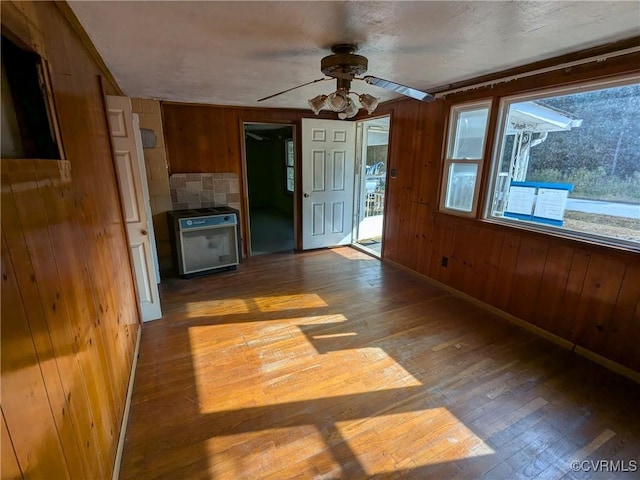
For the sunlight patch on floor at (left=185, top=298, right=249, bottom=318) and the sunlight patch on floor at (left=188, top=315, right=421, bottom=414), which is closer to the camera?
the sunlight patch on floor at (left=188, top=315, right=421, bottom=414)

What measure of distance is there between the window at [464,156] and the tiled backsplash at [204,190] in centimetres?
276

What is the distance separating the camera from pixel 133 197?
2.52m

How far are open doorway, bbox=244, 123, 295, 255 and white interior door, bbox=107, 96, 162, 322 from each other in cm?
304

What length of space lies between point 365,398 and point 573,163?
2.30m

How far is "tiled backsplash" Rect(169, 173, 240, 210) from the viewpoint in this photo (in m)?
4.00

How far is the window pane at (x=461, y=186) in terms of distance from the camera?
3080mm

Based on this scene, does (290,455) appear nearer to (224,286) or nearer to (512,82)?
(224,286)

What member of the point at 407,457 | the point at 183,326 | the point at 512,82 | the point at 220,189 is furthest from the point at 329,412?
the point at 220,189

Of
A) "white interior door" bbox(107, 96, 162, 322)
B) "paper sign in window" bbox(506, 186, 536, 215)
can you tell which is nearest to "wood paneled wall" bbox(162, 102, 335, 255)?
"white interior door" bbox(107, 96, 162, 322)

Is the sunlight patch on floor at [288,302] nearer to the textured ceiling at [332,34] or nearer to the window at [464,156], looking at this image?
the window at [464,156]

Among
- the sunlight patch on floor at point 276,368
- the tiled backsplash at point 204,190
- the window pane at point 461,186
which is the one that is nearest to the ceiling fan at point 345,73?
the window pane at point 461,186

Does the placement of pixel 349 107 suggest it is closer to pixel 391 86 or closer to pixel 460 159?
pixel 391 86

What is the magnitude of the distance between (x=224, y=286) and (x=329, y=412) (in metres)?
2.14

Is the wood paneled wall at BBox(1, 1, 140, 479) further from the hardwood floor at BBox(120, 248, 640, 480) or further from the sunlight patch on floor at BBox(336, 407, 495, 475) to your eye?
the sunlight patch on floor at BBox(336, 407, 495, 475)
